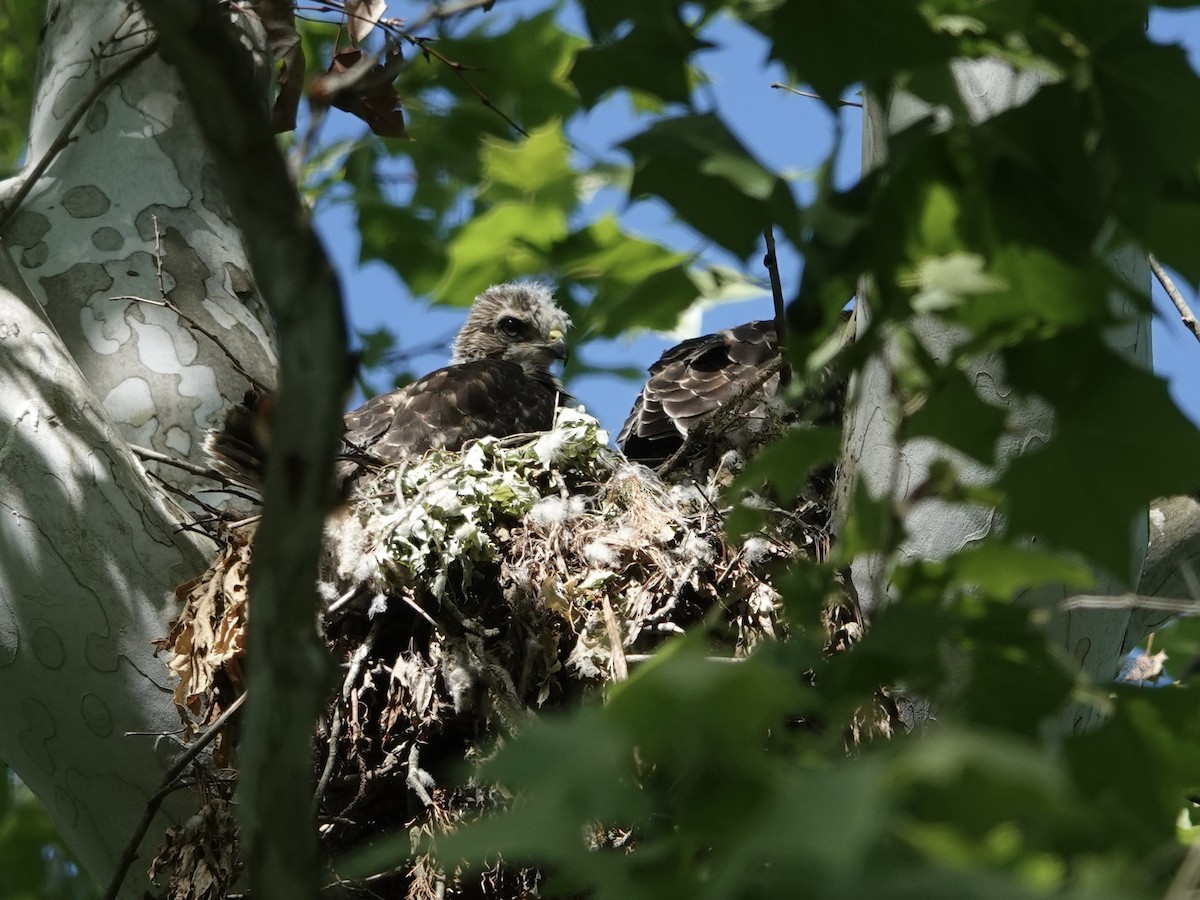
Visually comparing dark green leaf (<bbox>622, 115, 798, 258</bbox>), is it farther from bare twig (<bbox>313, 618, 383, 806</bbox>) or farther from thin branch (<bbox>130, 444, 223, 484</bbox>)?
thin branch (<bbox>130, 444, 223, 484</bbox>)

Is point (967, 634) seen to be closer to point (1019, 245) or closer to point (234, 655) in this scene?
point (1019, 245)

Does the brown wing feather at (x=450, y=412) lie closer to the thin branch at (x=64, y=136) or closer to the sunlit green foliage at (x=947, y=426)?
the thin branch at (x=64, y=136)

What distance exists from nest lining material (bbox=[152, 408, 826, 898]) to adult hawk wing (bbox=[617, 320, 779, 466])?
107 centimetres

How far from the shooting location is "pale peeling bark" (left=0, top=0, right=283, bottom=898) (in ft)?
10.1

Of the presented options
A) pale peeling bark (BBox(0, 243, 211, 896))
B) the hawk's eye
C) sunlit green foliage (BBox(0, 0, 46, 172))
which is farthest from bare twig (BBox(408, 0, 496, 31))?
the hawk's eye

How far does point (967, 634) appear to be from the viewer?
124 cm

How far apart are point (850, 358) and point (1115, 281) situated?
9.6 inches

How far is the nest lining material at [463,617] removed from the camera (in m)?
3.32

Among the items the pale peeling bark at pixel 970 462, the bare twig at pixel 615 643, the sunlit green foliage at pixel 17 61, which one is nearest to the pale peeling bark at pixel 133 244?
the bare twig at pixel 615 643

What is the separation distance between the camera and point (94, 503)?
319cm

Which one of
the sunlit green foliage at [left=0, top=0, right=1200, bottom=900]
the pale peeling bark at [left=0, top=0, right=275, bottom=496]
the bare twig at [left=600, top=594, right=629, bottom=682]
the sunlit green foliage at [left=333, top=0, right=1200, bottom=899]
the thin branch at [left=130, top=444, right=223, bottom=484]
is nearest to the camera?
the sunlit green foliage at [left=0, top=0, right=1200, bottom=900]

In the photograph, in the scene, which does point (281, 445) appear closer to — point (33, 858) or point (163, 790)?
point (163, 790)

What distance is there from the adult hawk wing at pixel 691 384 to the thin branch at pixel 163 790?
2.24 m

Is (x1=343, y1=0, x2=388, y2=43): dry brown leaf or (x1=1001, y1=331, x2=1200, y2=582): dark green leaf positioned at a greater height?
(x1=343, y1=0, x2=388, y2=43): dry brown leaf
